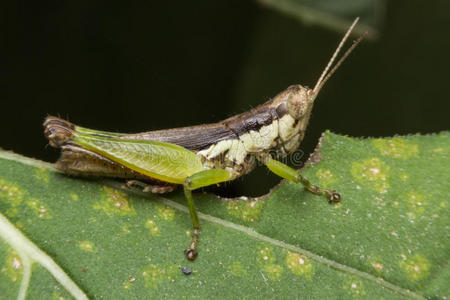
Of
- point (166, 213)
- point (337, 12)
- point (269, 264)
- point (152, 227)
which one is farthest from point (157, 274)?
point (337, 12)

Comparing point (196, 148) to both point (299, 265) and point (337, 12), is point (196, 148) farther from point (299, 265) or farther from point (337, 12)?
point (337, 12)

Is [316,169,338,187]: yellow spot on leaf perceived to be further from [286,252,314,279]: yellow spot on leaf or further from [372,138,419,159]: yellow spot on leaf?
[286,252,314,279]: yellow spot on leaf

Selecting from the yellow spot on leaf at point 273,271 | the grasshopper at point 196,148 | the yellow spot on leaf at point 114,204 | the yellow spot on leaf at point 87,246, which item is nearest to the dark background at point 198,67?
the grasshopper at point 196,148

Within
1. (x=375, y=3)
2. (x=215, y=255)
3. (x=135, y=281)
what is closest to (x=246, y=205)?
(x=215, y=255)

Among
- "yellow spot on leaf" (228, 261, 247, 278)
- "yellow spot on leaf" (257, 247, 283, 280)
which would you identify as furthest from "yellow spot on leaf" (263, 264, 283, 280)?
"yellow spot on leaf" (228, 261, 247, 278)

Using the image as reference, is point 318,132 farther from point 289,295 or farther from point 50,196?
point 50,196
